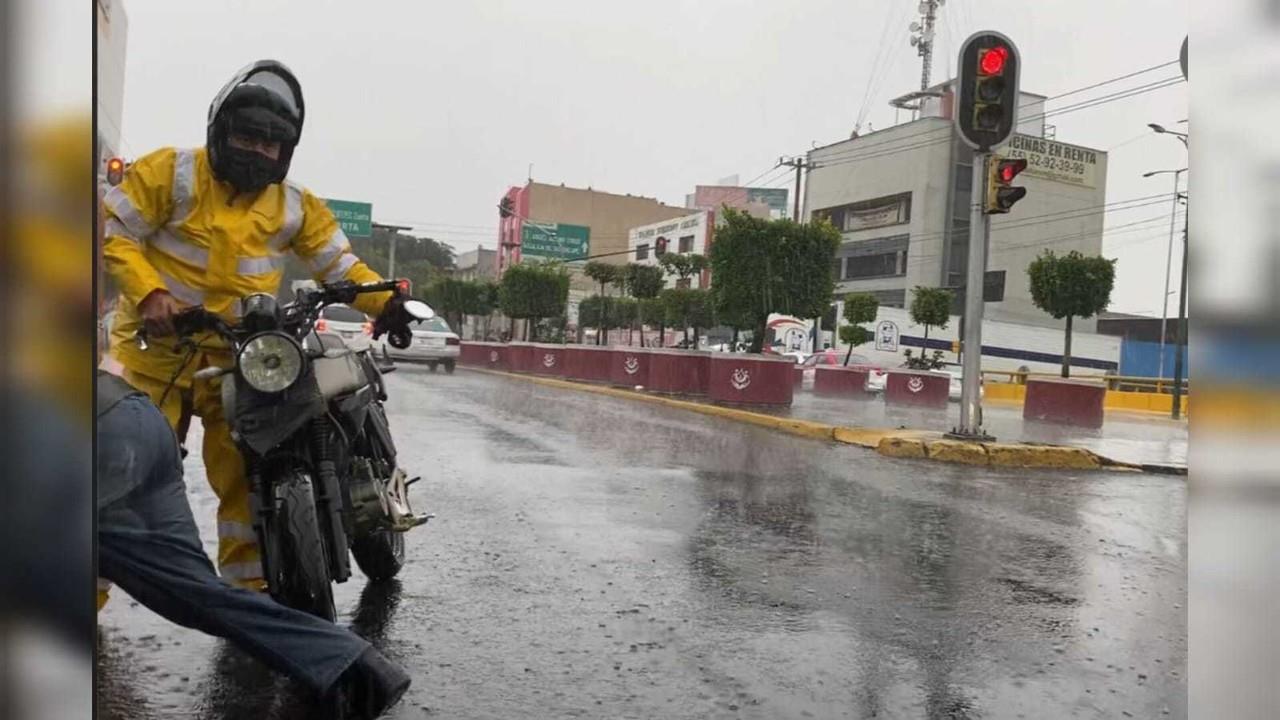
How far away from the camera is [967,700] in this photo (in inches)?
92.4

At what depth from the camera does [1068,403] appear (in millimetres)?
9047

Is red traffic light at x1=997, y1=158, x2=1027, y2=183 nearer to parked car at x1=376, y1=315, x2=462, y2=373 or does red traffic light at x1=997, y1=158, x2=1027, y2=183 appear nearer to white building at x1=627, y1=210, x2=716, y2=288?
white building at x1=627, y1=210, x2=716, y2=288

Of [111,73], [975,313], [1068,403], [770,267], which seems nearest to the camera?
[111,73]

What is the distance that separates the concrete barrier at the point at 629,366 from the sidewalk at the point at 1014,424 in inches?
50.8

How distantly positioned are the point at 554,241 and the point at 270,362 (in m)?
1.11

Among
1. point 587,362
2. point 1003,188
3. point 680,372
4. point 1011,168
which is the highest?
point 1011,168

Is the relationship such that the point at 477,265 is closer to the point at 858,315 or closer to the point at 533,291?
the point at 533,291

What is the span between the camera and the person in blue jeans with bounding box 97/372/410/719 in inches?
63.3

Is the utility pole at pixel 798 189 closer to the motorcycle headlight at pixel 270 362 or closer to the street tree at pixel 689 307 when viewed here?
the street tree at pixel 689 307

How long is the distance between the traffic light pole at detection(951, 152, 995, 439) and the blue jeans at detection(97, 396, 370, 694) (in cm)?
248

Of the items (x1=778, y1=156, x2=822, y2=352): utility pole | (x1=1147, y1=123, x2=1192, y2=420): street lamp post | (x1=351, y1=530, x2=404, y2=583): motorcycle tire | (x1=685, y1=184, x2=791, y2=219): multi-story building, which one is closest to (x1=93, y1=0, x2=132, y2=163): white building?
(x1=351, y1=530, x2=404, y2=583): motorcycle tire

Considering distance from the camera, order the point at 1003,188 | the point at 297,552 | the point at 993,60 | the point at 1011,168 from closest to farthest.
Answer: the point at 297,552, the point at 993,60, the point at 1003,188, the point at 1011,168

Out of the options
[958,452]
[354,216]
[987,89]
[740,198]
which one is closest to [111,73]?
[354,216]

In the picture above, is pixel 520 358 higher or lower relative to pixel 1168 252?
lower
